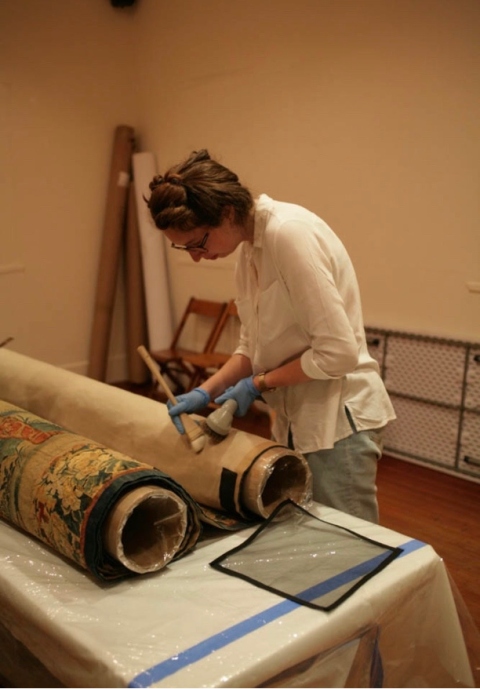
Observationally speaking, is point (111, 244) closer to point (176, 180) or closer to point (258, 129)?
point (258, 129)

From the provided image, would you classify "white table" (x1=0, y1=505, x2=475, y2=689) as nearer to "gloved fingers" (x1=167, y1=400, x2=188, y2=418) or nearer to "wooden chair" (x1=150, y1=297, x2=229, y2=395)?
"gloved fingers" (x1=167, y1=400, x2=188, y2=418)

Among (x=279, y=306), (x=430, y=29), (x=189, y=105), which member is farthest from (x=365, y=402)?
(x=189, y=105)

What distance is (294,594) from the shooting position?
110cm

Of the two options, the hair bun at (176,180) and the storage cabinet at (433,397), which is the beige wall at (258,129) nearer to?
the storage cabinet at (433,397)

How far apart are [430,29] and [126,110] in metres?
2.56

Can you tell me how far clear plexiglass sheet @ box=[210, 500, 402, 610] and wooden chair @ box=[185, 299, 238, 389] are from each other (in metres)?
2.55

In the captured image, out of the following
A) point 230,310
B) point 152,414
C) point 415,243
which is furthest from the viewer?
A: point 230,310

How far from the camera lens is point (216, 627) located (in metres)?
1.01

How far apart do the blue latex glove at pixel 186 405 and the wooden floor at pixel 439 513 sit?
119 centimetres

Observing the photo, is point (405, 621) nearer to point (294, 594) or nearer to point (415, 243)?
point (294, 594)

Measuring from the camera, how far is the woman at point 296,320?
134 cm

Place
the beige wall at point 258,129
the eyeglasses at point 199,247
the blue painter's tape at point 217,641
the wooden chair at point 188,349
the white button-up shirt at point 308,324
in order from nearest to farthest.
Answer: the blue painter's tape at point 217,641 < the white button-up shirt at point 308,324 < the eyeglasses at point 199,247 < the beige wall at point 258,129 < the wooden chair at point 188,349

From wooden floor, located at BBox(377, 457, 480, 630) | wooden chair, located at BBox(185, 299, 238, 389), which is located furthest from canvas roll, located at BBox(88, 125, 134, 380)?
wooden floor, located at BBox(377, 457, 480, 630)

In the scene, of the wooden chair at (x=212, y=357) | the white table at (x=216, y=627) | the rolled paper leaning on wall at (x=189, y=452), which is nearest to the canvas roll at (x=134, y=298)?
the wooden chair at (x=212, y=357)
